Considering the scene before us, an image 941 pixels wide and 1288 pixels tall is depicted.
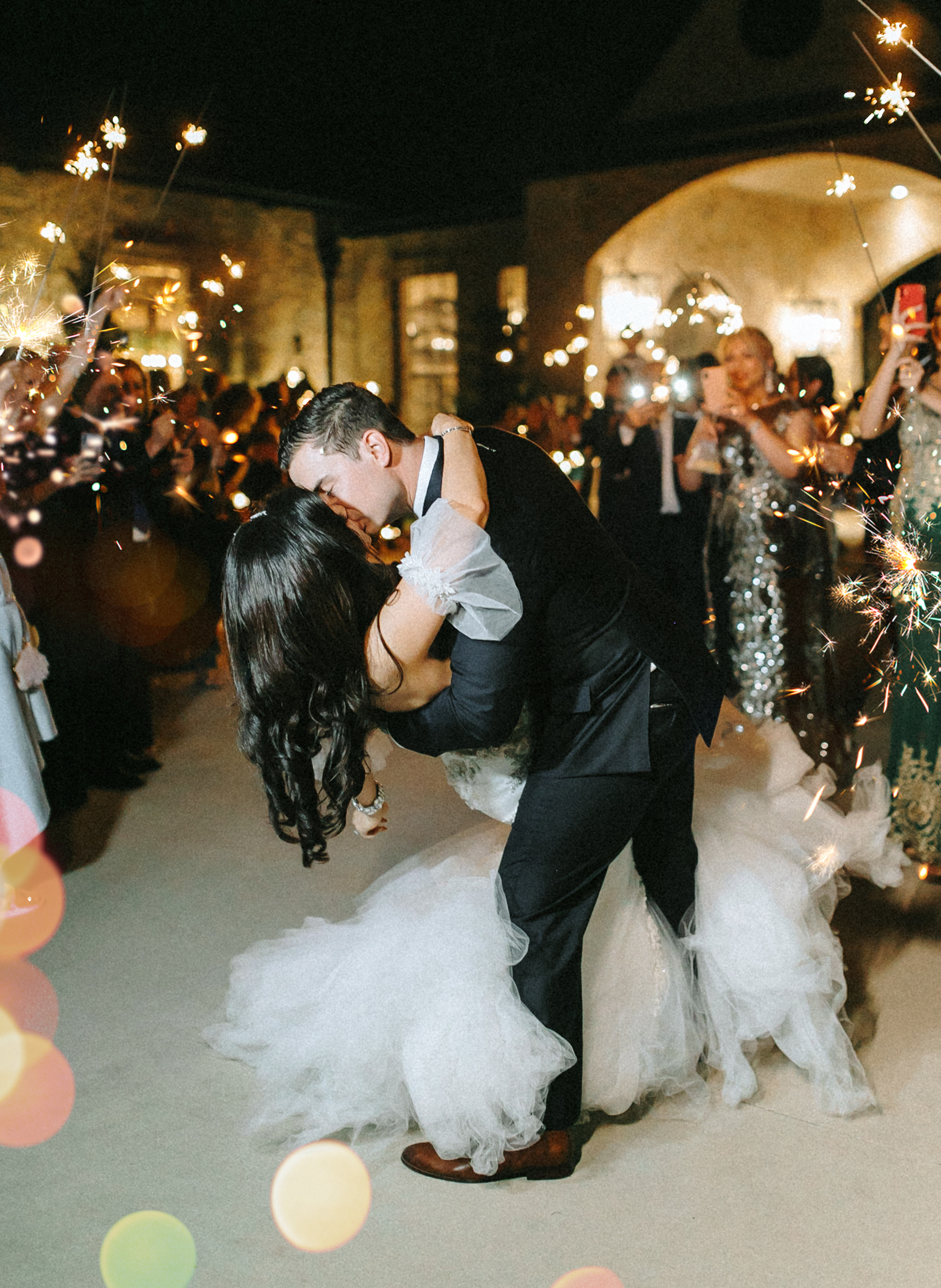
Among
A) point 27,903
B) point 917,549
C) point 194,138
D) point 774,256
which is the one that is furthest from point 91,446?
point 774,256

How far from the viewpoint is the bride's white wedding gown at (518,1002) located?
2.05 m

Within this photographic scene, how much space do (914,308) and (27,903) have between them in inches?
127

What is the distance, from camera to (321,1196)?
2.06 metres

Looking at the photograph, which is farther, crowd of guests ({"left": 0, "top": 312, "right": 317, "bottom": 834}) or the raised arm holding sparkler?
crowd of guests ({"left": 0, "top": 312, "right": 317, "bottom": 834})

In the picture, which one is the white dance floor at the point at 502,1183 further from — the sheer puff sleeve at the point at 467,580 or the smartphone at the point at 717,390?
the smartphone at the point at 717,390

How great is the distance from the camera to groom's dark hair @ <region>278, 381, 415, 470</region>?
1999mm

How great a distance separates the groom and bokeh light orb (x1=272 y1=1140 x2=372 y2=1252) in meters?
0.12

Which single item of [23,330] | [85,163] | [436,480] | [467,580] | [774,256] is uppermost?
[774,256]

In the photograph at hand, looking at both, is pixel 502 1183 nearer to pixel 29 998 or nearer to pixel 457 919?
pixel 457 919

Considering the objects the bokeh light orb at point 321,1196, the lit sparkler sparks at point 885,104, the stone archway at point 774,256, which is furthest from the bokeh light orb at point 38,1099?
the stone archway at point 774,256

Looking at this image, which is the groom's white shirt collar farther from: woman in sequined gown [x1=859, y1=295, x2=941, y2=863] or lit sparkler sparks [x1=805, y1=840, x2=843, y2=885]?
woman in sequined gown [x1=859, y1=295, x2=941, y2=863]

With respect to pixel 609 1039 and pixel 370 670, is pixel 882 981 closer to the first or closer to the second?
pixel 609 1039

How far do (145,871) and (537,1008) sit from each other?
1.97 metres

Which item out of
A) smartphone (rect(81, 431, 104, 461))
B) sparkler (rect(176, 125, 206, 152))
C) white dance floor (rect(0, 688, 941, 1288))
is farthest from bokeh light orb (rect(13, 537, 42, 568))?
sparkler (rect(176, 125, 206, 152))
